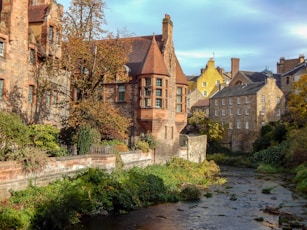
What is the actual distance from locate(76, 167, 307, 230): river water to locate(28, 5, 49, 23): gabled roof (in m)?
18.4

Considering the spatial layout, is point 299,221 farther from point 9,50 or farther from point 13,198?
point 9,50

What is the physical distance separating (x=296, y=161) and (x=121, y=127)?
2822cm

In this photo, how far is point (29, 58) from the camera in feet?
94.7

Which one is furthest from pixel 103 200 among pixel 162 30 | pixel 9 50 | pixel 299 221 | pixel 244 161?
pixel 244 161

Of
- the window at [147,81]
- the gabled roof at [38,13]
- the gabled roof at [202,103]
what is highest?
the gabled roof at [38,13]

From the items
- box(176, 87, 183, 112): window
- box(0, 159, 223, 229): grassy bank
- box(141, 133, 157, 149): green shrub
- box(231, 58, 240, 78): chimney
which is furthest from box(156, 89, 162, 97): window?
box(231, 58, 240, 78): chimney

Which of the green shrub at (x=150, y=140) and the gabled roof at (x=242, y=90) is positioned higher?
the gabled roof at (x=242, y=90)

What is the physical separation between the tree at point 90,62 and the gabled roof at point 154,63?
4678 millimetres

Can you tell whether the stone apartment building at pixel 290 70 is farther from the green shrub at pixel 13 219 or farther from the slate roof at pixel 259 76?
the green shrub at pixel 13 219

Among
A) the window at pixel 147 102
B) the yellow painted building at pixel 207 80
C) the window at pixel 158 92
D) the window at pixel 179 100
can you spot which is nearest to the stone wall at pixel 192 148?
the window at pixel 179 100

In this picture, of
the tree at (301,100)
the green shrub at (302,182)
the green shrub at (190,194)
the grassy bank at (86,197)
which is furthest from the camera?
the tree at (301,100)

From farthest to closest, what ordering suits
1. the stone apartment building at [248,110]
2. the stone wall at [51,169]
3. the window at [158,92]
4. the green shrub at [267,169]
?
the stone apartment building at [248,110]
the green shrub at [267,169]
the window at [158,92]
the stone wall at [51,169]

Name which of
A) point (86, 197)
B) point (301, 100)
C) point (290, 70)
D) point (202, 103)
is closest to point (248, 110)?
point (301, 100)

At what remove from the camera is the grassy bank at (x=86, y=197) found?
17156 millimetres
